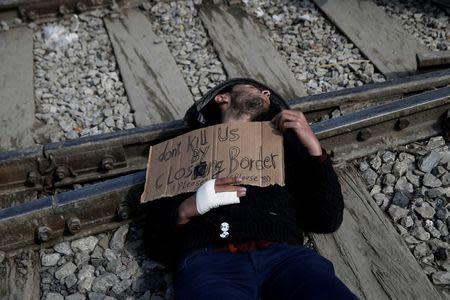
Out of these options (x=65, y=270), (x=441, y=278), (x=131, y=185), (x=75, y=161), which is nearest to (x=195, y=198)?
(x=131, y=185)

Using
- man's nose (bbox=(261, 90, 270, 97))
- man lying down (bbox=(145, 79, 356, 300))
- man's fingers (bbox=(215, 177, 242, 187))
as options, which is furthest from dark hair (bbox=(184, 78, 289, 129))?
man's fingers (bbox=(215, 177, 242, 187))

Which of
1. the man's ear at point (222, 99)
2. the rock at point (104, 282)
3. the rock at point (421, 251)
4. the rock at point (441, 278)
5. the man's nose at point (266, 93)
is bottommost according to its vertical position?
the rock at point (441, 278)

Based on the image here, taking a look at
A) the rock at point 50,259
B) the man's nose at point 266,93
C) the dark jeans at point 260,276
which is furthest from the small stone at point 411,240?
the rock at point 50,259

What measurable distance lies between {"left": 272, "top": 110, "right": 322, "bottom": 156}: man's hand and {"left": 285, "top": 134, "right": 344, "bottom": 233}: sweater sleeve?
0.16 feet

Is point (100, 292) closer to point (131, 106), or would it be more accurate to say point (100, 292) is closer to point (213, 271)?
point (213, 271)

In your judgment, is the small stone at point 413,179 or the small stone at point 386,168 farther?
the small stone at point 386,168

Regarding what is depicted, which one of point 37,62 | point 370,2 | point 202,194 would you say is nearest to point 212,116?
point 202,194

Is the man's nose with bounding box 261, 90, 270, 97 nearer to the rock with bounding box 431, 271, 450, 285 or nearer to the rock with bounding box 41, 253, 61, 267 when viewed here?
the rock with bounding box 431, 271, 450, 285

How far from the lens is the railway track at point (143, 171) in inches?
131

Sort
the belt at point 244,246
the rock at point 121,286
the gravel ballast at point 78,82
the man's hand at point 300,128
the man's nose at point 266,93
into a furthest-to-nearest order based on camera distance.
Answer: the gravel ballast at point 78,82 < the man's nose at point 266,93 < the rock at point 121,286 < the man's hand at point 300,128 < the belt at point 244,246

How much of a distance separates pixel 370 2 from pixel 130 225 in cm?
426

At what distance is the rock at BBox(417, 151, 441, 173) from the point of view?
384cm

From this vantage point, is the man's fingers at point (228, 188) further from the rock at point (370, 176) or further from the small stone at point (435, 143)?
the small stone at point (435, 143)

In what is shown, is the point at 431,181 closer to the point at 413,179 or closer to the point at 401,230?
the point at 413,179
